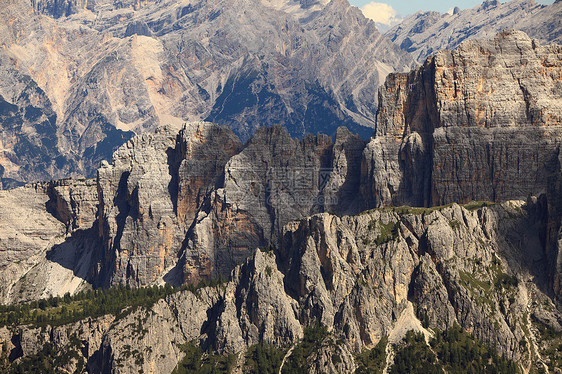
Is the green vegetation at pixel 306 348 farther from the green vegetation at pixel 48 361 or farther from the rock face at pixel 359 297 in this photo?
the green vegetation at pixel 48 361

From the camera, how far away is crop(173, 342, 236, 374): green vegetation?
181250 millimetres

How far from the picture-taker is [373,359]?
587 feet

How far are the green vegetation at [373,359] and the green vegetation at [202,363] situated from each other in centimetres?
2099

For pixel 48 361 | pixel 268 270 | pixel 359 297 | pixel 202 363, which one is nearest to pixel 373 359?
pixel 359 297

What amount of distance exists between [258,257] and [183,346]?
20.2m

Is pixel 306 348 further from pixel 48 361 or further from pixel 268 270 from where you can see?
pixel 48 361

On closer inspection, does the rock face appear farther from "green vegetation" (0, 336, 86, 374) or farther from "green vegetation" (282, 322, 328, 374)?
"green vegetation" (282, 322, 328, 374)

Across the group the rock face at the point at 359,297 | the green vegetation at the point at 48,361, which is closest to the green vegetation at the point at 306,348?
the rock face at the point at 359,297

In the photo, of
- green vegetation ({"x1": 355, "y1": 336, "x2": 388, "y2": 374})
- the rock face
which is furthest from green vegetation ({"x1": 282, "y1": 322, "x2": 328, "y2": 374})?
green vegetation ({"x1": 355, "y1": 336, "x2": 388, "y2": 374})

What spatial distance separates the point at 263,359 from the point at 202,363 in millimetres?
10689

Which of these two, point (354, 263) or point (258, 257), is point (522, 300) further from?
point (258, 257)

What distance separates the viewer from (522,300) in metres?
188

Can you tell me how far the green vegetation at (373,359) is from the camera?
176250 mm

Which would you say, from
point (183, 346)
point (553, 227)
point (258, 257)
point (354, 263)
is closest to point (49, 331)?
point (183, 346)
